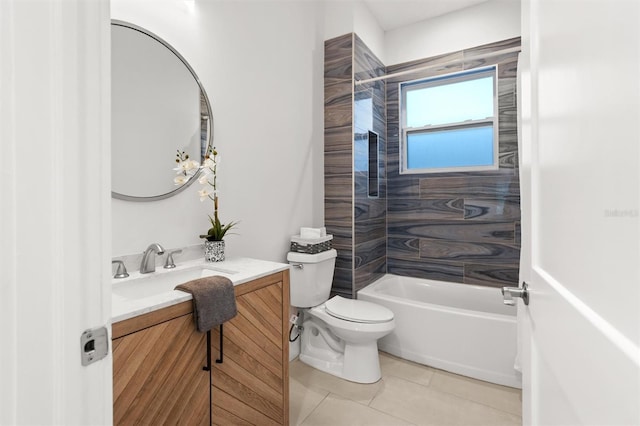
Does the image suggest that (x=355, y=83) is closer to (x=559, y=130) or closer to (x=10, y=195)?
(x=559, y=130)

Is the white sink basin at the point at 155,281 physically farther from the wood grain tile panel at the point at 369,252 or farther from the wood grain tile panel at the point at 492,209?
the wood grain tile panel at the point at 492,209

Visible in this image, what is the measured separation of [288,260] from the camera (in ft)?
7.45

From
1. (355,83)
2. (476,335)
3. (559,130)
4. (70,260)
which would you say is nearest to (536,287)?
(559,130)

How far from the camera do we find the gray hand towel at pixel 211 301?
3.78 ft

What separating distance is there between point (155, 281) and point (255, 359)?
56 cm

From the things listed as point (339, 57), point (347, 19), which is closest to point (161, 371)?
point (339, 57)

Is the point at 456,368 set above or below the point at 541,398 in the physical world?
below

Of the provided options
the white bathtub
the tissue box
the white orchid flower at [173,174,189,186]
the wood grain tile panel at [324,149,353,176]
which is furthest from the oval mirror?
the white bathtub

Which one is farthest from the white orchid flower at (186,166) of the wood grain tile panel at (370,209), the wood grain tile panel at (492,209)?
the wood grain tile panel at (492,209)

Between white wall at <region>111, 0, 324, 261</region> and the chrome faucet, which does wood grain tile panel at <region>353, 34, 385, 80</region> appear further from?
the chrome faucet

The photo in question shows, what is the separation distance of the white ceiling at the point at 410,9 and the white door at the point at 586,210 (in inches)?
97.0

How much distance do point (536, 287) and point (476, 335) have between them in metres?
1.65

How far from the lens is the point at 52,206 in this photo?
48 cm

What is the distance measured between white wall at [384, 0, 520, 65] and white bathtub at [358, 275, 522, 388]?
2227 mm
